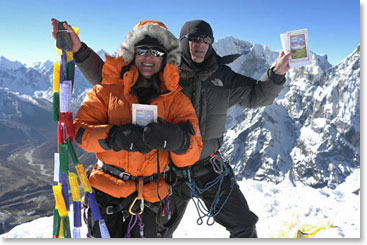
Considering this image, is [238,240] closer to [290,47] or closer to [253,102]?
[253,102]

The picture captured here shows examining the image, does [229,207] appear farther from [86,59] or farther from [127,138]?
[86,59]

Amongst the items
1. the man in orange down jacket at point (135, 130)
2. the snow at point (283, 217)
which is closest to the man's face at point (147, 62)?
the man in orange down jacket at point (135, 130)

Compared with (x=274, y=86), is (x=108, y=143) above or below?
below

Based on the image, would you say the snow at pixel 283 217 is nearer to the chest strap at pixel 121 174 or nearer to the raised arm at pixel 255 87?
the raised arm at pixel 255 87

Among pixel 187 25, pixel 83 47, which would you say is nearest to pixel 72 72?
pixel 83 47

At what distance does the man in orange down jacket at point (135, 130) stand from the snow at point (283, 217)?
15.5ft

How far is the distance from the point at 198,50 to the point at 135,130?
91.9 inches

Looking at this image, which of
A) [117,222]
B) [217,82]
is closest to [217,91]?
[217,82]

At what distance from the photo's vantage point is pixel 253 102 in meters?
5.54

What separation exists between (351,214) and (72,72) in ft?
30.5

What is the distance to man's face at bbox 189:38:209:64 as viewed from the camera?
4926mm

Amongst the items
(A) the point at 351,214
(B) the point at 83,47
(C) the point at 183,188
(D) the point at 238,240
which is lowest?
(A) the point at 351,214

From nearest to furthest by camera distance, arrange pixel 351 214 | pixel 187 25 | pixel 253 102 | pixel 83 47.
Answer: pixel 83 47, pixel 187 25, pixel 253 102, pixel 351 214

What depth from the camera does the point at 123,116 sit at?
3.50m
